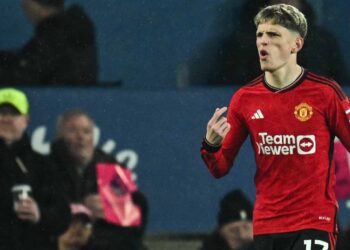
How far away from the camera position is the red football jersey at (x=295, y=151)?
6902mm

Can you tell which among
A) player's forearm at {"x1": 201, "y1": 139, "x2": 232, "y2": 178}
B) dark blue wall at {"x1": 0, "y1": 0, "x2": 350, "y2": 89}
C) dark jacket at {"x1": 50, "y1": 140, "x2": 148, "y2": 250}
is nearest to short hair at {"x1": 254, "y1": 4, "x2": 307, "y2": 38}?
player's forearm at {"x1": 201, "y1": 139, "x2": 232, "y2": 178}

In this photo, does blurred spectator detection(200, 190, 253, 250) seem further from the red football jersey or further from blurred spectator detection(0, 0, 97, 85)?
the red football jersey

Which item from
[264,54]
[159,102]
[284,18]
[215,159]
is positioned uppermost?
[284,18]

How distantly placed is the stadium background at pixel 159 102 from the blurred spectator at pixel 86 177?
0.06 metres

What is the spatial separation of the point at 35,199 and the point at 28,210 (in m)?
0.10

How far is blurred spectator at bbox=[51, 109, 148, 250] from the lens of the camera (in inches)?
357

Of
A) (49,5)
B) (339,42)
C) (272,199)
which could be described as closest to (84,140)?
(49,5)

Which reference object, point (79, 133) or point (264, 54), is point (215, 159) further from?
point (79, 133)

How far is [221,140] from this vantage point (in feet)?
22.6

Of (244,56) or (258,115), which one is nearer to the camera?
(258,115)

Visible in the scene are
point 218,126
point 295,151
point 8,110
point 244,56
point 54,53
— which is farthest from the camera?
point 244,56

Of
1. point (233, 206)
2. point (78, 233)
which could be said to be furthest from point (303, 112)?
point (78, 233)

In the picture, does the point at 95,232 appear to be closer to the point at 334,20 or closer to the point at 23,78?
the point at 23,78

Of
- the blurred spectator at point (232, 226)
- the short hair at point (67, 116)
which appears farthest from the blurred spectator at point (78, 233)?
the blurred spectator at point (232, 226)
